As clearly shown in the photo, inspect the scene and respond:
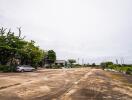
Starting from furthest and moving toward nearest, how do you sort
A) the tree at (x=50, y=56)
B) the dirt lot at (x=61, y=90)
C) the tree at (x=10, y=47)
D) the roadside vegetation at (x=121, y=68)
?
the tree at (x=50, y=56), the roadside vegetation at (x=121, y=68), the tree at (x=10, y=47), the dirt lot at (x=61, y=90)

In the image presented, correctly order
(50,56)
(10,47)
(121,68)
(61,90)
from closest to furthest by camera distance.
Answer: (61,90) → (10,47) → (121,68) → (50,56)

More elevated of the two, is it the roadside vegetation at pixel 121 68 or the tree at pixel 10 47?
the tree at pixel 10 47

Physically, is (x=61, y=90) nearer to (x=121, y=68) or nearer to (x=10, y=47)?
(x=10, y=47)

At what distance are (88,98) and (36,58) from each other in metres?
44.9

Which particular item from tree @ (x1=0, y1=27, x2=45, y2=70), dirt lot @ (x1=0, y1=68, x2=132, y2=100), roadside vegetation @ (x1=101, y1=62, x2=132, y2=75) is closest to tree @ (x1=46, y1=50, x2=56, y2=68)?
roadside vegetation @ (x1=101, y1=62, x2=132, y2=75)

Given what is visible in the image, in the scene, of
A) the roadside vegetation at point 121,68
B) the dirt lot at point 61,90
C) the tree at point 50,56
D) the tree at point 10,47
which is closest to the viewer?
the dirt lot at point 61,90

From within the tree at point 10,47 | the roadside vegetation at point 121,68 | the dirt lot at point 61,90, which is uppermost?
the tree at point 10,47

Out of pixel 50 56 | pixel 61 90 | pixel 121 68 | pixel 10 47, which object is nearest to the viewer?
pixel 61 90

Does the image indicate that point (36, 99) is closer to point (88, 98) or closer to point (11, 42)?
point (88, 98)

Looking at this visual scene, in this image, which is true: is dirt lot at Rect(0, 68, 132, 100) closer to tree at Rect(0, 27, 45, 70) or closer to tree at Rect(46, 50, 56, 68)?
tree at Rect(0, 27, 45, 70)

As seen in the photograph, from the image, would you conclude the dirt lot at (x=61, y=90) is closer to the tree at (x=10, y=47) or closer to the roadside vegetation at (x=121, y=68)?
the tree at (x=10, y=47)

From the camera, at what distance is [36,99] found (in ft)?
37.1

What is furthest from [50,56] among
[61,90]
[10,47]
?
[61,90]

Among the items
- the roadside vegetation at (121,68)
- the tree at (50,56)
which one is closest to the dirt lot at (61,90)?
the roadside vegetation at (121,68)
